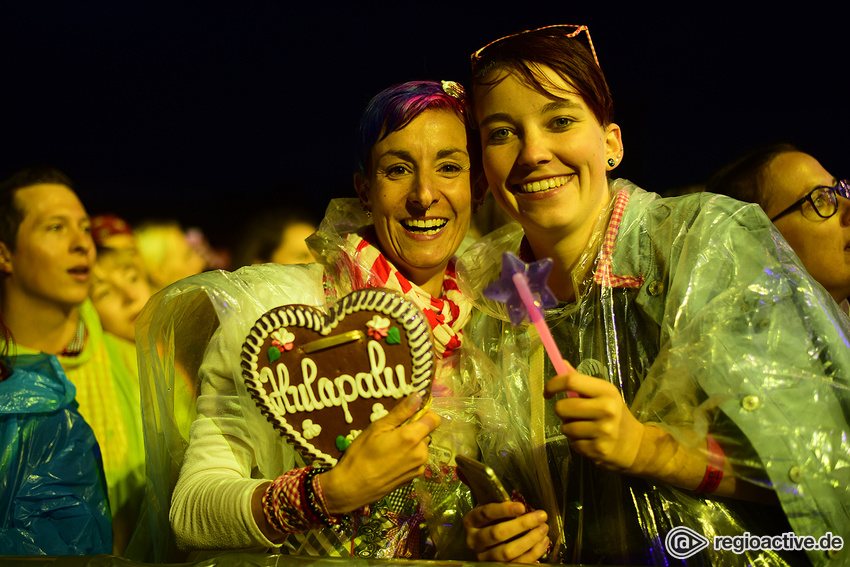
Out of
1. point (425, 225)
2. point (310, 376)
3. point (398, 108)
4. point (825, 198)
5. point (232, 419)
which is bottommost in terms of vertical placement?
point (232, 419)

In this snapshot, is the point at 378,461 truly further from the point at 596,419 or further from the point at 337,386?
the point at 596,419

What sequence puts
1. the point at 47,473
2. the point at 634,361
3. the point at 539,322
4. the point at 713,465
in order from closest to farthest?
the point at 539,322 → the point at 713,465 → the point at 634,361 → the point at 47,473

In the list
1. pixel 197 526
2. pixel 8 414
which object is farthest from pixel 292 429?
pixel 8 414

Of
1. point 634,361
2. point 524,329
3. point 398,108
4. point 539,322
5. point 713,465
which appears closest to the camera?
point 539,322

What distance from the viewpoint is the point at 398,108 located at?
167 cm

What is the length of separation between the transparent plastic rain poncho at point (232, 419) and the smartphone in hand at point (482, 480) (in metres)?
0.24

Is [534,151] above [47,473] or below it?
above

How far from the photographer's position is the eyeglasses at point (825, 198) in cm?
203

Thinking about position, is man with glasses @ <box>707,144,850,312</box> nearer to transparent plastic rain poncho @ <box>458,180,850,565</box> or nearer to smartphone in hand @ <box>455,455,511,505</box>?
transparent plastic rain poncho @ <box>458,180,850,565</box>

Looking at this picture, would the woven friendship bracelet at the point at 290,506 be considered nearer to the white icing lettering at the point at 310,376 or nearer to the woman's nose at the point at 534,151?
the white icing lettering at the point at 310,376

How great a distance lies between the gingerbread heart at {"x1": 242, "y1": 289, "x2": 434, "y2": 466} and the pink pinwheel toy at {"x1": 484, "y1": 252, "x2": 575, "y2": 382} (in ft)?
0.57

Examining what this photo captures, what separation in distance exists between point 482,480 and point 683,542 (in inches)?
18.5

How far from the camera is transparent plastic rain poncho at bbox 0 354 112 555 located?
1.91m

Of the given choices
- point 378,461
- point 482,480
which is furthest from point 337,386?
point 482,480
